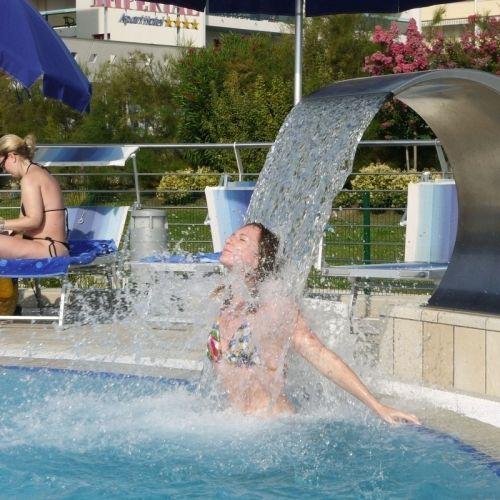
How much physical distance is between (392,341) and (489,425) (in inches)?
40.2

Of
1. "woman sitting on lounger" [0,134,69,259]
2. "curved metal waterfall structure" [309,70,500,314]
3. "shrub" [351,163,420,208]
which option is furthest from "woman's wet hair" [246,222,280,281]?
"shrub" [351,163,420,208]

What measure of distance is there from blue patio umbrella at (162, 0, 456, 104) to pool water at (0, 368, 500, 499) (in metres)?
4.86

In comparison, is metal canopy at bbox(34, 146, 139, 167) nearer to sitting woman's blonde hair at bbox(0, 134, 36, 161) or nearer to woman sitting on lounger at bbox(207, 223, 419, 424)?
sitting woman's blonde hair at bbox(0, 134, 36, 161)

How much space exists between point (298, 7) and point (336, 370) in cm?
573

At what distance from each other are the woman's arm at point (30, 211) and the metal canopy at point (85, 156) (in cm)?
147

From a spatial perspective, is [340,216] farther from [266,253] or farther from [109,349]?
[266,253]

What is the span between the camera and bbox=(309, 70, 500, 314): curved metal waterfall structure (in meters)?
5.19

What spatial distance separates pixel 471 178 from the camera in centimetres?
554

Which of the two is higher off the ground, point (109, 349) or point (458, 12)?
point (458, 12)

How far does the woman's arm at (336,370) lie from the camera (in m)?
4.08

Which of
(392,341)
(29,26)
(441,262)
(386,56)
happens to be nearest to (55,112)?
(386,56)

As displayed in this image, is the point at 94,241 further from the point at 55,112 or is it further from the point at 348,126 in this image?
the point at 55,112

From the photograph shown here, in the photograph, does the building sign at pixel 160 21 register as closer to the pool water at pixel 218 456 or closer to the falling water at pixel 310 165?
the falling water at pixel 310 165

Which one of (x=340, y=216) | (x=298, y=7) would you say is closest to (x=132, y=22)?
(x=340, y=216)
